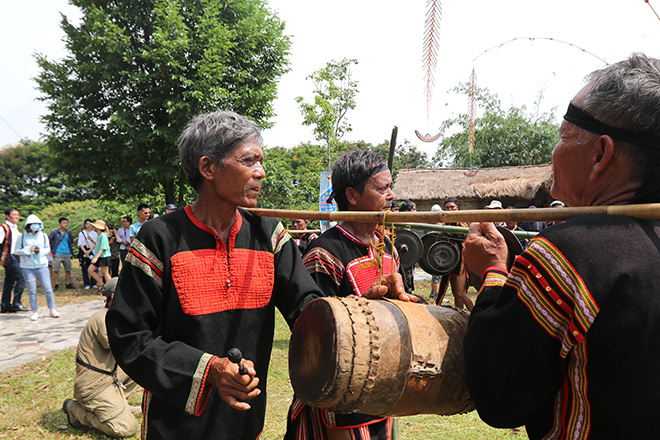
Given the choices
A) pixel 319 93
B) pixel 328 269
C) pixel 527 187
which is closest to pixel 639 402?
pixel 328 269

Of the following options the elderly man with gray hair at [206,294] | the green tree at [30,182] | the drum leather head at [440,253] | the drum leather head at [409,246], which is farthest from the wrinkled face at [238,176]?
the green tree at [30,182]

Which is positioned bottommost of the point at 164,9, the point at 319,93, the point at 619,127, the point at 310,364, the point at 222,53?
the point at 310,364

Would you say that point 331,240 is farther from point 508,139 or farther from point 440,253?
point 508,139

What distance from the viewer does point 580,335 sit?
115 centimetres

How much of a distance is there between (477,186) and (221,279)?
18.6 meters

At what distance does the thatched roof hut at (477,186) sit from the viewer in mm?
17906

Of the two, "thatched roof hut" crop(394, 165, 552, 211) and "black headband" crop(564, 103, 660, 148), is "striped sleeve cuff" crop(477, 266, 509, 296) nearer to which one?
"black headband" crop(564, 103, 660, 148)

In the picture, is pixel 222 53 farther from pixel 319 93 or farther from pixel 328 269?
pixel 328 269

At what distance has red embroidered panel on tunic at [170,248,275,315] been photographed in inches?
79.0

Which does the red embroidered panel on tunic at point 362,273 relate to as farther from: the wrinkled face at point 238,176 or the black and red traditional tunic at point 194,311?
the wrinkled face at point 238,176

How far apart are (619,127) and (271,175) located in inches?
619

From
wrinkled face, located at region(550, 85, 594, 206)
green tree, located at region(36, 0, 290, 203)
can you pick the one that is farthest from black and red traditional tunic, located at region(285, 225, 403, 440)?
green tree, located at region(36, 0, 290, 203)

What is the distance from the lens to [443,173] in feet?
68.4

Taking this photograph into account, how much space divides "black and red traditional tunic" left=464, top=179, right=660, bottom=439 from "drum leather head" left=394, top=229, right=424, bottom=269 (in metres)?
4.07
